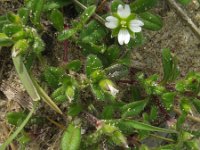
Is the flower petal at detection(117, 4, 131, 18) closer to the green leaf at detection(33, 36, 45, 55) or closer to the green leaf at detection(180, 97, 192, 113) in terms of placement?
the green leaf at detection(33, 36, 45, 55)

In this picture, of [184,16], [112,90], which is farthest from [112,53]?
[184,16]

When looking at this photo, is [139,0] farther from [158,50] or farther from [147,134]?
[147,134]

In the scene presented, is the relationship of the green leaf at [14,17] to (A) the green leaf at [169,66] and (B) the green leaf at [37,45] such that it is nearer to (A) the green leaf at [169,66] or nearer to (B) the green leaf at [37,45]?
(B) the green leaf at [37,45]

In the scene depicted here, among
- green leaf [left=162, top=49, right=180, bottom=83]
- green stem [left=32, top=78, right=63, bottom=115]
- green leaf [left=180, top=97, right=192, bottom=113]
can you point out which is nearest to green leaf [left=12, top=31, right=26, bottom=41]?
green stem [left=32, top=78, right=63, bottom=115]

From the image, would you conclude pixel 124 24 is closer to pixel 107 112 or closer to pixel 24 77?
pixel 107 112

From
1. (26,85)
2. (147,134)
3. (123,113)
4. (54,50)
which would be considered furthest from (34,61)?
(147,134)
